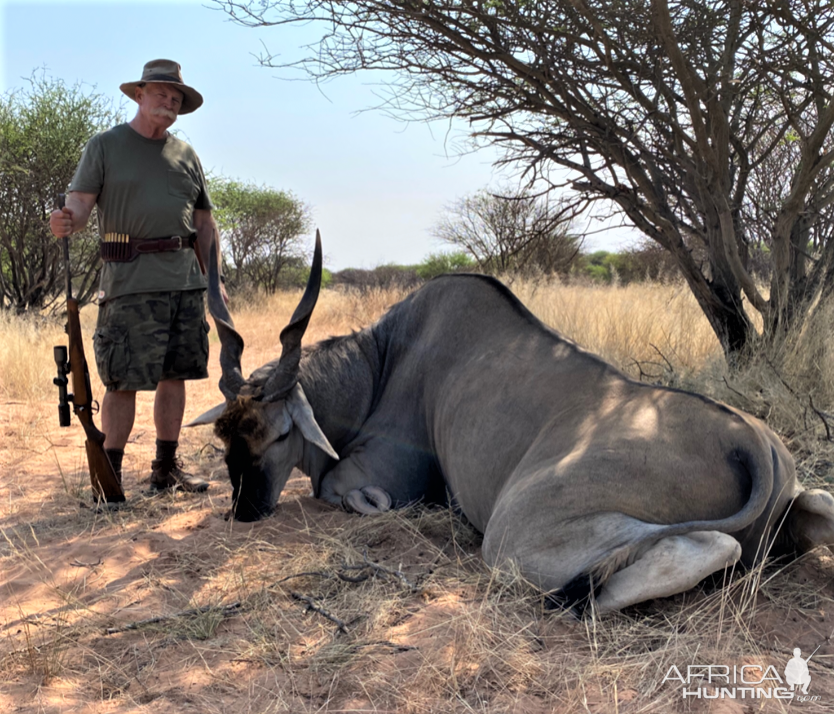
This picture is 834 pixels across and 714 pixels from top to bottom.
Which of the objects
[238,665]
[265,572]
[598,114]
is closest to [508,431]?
[265,572]

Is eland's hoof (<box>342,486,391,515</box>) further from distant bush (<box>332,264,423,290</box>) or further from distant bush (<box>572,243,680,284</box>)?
distant bush (<box>572,243,680,284</box>)

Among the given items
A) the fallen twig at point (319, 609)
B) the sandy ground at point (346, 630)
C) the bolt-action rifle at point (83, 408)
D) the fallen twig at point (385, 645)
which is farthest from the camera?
the bolt-action rifle at point (83, 408)

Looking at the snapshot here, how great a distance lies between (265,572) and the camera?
309cm

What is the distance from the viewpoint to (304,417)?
3916 millimetres

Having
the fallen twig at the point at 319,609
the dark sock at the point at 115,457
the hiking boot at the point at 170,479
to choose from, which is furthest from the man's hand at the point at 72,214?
the fallen twig at the point at 319,609

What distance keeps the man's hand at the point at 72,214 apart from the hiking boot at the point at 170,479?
1458 millimetres

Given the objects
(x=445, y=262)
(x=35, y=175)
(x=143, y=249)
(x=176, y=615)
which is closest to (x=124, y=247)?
(x=143, y=249)

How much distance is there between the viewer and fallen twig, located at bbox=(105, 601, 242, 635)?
2.58m

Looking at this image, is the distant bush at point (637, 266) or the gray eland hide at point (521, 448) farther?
the distant bush at point (637, 266)

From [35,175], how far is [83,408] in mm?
9305

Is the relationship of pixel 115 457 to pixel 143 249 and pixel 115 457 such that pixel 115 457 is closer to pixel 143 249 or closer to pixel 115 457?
pixel 115 457

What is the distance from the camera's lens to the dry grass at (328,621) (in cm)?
215

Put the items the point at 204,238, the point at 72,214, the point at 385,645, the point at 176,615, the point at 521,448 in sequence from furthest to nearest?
1. the point at 204,238
2. the point at 72,214
3. the point at 521,448
4. the point at 176,615
5. the point at 385,645

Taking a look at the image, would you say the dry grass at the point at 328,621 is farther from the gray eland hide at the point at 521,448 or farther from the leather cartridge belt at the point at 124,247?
the leather cartridge belt at the point at 124,247
